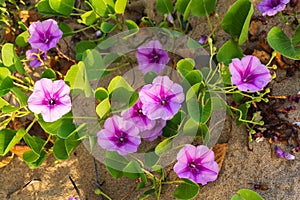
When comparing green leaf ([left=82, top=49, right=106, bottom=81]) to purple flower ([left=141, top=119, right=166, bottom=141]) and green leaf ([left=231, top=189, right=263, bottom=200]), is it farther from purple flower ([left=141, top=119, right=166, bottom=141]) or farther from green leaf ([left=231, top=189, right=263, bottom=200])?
green leaf ([left=231, top=189, right=263, bottom=200])

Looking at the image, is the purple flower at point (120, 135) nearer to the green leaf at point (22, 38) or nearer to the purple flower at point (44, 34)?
the purple flower at point (44, 34)

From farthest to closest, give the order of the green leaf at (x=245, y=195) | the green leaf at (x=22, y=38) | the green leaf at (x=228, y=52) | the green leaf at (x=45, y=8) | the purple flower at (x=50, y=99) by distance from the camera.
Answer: the green leaf at (x=22, y=38)
the green leaf at (x=45, y=8)
the green leaf at (x=228, y=52)
the purple flower at (x=50, y=99)
the green leaf at (x=245, y=195)

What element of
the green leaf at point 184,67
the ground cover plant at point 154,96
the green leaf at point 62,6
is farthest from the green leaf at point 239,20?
the green leaf at point 62,6

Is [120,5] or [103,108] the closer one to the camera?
[103,108]

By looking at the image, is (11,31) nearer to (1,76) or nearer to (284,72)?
(1,76)

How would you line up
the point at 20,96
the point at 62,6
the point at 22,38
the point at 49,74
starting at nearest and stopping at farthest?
the point at 20,96 < the point at 49,74 < the point at 62,6 < the point at 22,38

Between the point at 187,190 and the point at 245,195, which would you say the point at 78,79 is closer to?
the point at 187,190

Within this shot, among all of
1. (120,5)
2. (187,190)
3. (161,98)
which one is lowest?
(187,190)

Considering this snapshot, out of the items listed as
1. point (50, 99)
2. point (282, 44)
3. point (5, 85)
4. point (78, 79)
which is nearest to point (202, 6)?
point (282, 44)
